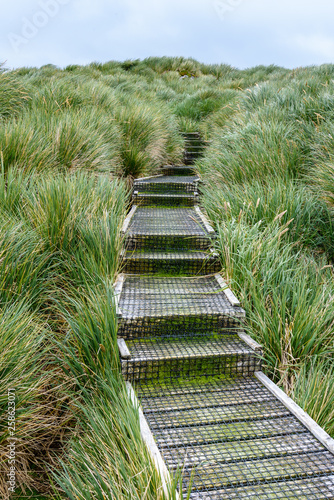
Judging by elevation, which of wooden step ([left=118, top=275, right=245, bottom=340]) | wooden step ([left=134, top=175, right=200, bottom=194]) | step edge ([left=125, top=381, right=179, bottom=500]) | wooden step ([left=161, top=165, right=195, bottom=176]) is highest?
wooden step ([left=161, top=165, right=195, bottom=176])

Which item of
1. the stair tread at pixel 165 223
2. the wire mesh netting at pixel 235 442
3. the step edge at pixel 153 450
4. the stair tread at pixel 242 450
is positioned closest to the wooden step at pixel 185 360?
the wire mesh netting at pixel 235 442

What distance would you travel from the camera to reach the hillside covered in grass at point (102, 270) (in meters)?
2.53

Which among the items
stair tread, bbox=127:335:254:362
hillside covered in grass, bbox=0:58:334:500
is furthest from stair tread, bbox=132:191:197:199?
stair tread, bbox=127:335:254:362

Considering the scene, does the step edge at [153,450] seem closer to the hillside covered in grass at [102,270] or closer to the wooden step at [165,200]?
the hillside covered in grass at [102,270]

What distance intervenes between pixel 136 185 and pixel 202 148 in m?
3.92

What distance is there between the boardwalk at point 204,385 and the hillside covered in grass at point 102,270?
0.73ft

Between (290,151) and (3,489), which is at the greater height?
(290,151)

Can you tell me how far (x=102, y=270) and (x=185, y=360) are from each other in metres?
1.28

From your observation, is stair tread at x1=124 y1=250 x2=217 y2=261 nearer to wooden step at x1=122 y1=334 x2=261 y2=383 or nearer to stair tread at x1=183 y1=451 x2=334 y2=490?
wooden step at x1=122 y1=334 x2=261 y2=383

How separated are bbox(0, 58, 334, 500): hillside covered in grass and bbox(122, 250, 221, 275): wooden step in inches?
10.4

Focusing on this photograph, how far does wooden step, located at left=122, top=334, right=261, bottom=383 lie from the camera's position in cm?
308

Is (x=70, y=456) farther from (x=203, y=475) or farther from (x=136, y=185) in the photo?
(x=136, y=185)

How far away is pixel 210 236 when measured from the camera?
4.91 m

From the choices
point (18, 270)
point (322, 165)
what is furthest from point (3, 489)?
point (322, 165)
